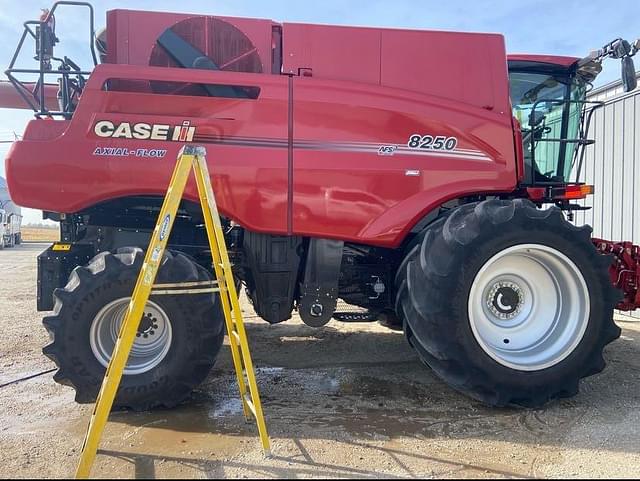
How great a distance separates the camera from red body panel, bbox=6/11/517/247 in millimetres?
3971

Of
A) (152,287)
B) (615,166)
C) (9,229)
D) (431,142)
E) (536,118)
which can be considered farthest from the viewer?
(9,229)

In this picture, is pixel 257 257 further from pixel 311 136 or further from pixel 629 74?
pixel 629 74

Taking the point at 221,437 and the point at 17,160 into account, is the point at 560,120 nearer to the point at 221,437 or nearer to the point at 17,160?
the point at 221,437

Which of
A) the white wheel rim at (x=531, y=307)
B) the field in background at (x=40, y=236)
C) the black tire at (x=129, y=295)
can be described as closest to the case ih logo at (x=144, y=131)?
the black tire at (x=129, y=295)

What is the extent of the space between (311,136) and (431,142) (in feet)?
3.21

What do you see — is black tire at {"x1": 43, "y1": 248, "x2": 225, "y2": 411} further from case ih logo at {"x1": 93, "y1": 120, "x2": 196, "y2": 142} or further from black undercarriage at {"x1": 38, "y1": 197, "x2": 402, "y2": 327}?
case ih logo at {"x1": 93, "y1": 120, "x2": 196, "y2": 142}

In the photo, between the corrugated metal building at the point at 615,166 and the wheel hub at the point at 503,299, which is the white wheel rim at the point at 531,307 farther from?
the corrugated metal building at the point at 615,166

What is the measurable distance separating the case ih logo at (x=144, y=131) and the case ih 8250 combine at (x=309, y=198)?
0.01 m

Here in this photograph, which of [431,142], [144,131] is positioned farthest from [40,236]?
[431,142]

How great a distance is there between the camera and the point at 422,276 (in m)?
3.82

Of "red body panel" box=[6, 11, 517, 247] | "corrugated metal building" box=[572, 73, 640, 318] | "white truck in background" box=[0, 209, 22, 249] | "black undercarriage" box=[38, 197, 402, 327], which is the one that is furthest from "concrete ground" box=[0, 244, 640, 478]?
"white truck in background" box=[0, 209, 22, 249]

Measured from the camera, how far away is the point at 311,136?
4.09 metres

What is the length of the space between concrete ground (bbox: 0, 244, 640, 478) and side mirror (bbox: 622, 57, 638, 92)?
2498 millimetres

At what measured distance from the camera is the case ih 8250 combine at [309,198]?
376cm
